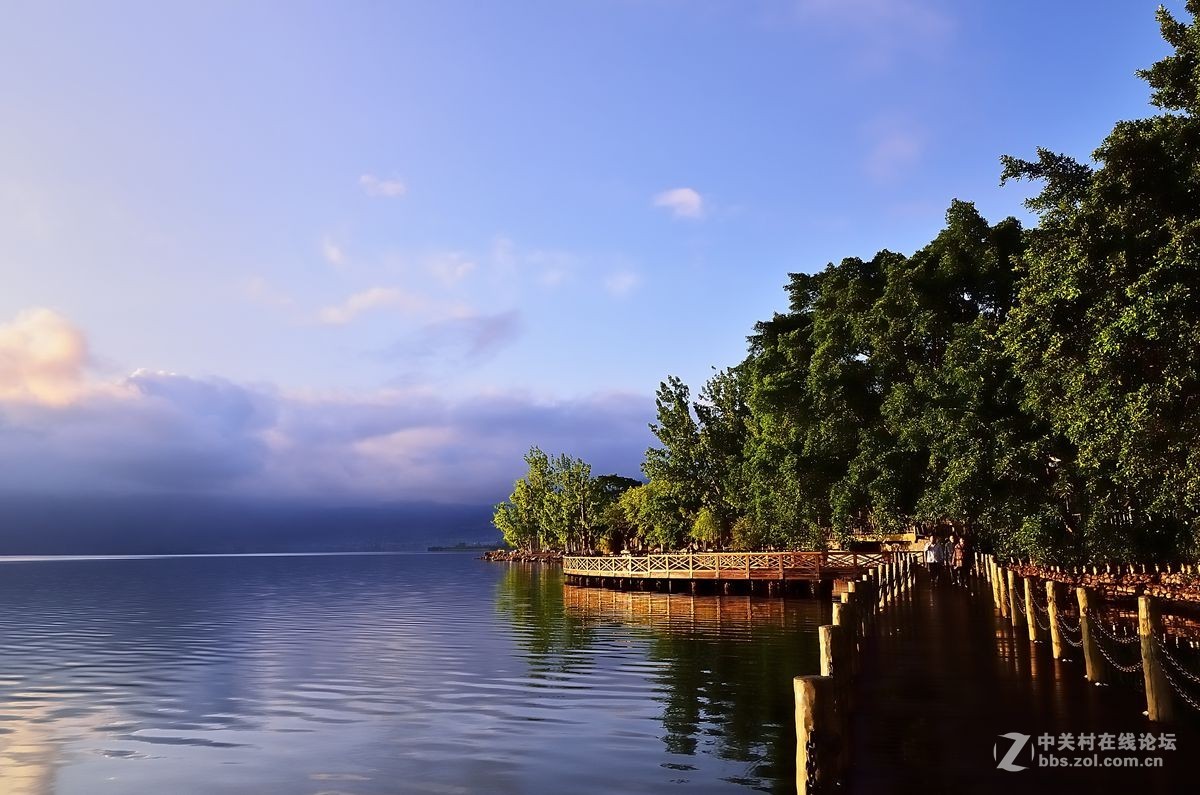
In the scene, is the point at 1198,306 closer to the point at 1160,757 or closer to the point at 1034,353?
the point at 1034,353

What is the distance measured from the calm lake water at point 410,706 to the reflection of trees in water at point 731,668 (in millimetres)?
81

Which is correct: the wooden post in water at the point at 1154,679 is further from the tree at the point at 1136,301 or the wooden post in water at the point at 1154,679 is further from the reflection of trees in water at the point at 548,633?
the reflection of trees in water at the point at 548,633

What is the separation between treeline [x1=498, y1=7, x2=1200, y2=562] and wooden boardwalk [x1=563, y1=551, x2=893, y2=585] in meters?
2.25

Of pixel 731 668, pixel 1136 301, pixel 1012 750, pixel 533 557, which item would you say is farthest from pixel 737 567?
pixel 533 557

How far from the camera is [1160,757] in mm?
9859

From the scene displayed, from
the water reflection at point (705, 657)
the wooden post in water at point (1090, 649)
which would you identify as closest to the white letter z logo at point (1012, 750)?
the water reflection at point (705, 657)

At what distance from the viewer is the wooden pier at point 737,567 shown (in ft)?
167

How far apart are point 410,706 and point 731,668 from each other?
907 cm

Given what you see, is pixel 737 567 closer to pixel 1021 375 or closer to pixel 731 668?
pixel 1021 375

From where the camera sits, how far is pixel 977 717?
477 inches

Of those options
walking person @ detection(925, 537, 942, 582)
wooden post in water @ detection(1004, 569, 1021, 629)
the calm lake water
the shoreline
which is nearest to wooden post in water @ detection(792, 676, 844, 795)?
the calm lake water

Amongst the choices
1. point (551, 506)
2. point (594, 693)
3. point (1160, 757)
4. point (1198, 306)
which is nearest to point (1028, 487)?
point (1198, 306)

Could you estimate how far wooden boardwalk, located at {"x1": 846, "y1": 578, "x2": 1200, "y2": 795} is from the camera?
9.21m

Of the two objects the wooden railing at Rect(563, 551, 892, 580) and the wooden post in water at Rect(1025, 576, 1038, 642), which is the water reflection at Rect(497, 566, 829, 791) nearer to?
the wooden railing at Rect(563, 551, 892, 580)
